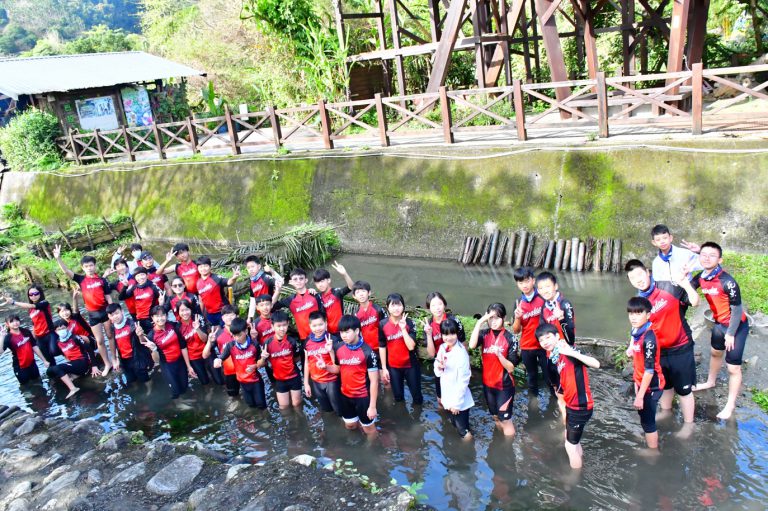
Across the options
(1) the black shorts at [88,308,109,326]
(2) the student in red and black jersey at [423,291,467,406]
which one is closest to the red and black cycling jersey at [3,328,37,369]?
(1) the black shorts at [88,308,109,326]

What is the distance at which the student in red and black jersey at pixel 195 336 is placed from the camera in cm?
796

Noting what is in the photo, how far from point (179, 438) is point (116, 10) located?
80.5 metres

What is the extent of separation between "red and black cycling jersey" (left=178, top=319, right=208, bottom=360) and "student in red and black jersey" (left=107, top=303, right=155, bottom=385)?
916mm

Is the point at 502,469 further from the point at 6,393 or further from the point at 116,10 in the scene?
the point at 116,10

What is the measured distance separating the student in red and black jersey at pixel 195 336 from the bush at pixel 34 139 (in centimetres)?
1530

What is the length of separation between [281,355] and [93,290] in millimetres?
4141

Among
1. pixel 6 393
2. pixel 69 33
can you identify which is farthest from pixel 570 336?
pixel 69 33

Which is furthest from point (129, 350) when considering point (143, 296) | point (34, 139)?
point (34, 139)

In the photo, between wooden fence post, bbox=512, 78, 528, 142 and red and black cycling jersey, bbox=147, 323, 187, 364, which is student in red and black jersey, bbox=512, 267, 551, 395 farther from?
wooden fence post, bbox=512, 78, 528, 142

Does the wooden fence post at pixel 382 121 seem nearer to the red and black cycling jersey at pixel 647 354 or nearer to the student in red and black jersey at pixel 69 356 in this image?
the student in red and black jersey at pixel 69 356

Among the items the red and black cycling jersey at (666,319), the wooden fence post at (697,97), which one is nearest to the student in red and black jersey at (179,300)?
the red and black cycling jersey at (666,319)

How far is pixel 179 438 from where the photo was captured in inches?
290

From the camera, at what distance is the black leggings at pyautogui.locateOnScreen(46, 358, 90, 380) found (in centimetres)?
899

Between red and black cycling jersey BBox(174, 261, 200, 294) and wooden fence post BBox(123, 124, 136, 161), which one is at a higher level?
wooden fence post BBox(123, 124, 136, 161)
